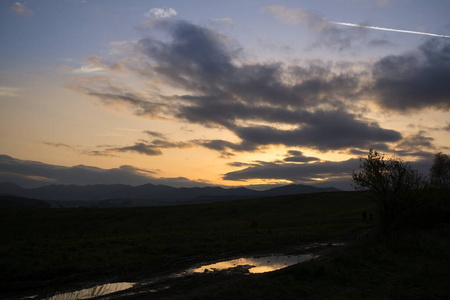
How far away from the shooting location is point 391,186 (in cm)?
3547

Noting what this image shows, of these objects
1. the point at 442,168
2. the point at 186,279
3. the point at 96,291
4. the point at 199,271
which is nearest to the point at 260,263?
the point at 199,271

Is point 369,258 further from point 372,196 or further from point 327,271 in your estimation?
point 372,196

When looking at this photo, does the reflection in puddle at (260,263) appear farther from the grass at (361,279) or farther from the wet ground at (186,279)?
the grass at (361,279)

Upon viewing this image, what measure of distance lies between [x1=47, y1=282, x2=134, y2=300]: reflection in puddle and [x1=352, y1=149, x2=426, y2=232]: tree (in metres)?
27.7

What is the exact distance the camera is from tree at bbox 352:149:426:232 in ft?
114

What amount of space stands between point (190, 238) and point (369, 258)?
17062 millimetres

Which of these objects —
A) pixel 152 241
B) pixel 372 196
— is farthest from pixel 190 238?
pixel 372 196

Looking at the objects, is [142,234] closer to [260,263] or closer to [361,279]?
[260,263]

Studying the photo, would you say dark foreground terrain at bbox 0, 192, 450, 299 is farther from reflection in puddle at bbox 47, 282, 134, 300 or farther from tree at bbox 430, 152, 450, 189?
tree at bbox 430, 152, 450, 189

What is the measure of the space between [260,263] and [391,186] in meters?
19.0

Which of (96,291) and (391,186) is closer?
(96,291)

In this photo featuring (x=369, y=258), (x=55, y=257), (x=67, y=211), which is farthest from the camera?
(x=67, y=211)

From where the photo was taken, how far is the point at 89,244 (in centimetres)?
2934

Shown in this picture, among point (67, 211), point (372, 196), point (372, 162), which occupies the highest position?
point (372, 162)
